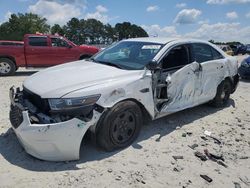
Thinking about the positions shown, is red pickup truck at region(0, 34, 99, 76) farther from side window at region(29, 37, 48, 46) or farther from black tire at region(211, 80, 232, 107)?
black tire at region(211, 80, 232, 107)

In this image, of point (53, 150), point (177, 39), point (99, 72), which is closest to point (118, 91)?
point (99, 72)

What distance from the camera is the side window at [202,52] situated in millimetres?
6169

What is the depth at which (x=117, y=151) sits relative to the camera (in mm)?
4672

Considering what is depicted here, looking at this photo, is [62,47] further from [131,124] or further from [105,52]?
[131,124]

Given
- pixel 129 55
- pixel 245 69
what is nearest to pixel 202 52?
pixel 129 55

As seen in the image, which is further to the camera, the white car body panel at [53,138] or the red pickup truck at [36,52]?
the red pickup truck at [36,52]

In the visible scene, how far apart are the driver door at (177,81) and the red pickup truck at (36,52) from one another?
829cm

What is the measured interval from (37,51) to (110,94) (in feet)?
30.6

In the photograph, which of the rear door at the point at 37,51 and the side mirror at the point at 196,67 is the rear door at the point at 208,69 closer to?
the side mirror at the point at 196,67

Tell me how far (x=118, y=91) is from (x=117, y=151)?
89 centimetres

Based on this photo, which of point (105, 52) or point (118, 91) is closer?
point (118, 91)

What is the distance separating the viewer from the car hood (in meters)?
4.26

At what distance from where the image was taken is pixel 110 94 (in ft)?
14.4

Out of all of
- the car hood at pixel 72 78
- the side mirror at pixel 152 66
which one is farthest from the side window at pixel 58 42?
the side mirror at pixel 152 66
